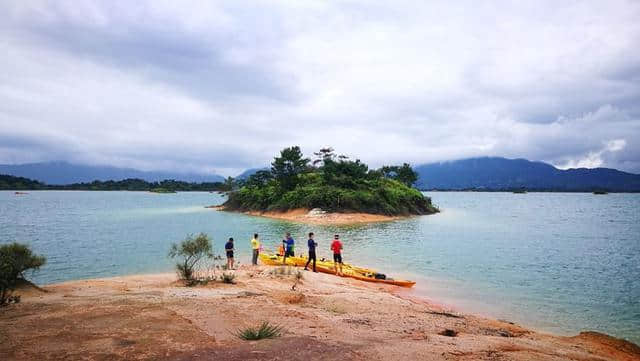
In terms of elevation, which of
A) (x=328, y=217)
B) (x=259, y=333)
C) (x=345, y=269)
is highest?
(x=259, y=333)

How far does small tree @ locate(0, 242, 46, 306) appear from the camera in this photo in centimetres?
1384

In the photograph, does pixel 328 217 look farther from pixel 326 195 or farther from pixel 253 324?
pixel 253 324

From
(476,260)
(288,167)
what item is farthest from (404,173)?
(476,260)

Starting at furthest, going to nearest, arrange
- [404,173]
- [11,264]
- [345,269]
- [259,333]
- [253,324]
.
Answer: [404,173]
[345,269]
[11,264]
[253,324]
[259,333]

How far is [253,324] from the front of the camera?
12.1 m

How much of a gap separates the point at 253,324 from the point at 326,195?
60043 mm

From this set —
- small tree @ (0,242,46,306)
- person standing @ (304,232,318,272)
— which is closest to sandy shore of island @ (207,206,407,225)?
person standing @ (304,232,318,272)

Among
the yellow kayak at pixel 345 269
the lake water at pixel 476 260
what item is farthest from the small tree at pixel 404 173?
the yellow kayak at pixel 345 269

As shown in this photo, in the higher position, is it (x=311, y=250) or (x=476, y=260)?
(x=311, y=250)

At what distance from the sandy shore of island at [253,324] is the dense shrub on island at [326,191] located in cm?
5396

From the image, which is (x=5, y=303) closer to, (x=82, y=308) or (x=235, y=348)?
(x=82, y=308)

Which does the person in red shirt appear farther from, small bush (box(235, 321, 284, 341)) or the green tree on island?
the green tree on island

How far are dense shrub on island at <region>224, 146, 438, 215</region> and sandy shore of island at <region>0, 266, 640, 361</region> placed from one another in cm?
5396

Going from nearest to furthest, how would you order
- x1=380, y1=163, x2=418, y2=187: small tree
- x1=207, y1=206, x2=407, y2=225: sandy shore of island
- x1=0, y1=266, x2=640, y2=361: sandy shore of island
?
1. x1=0, y1=266, x2=640, y2=361: sandy shore of island
2. x1=207, y1=206, x2=407, y2=225: sandy shore of island
3. x1=380, y1=163, x2=418, y2=187: small tree
